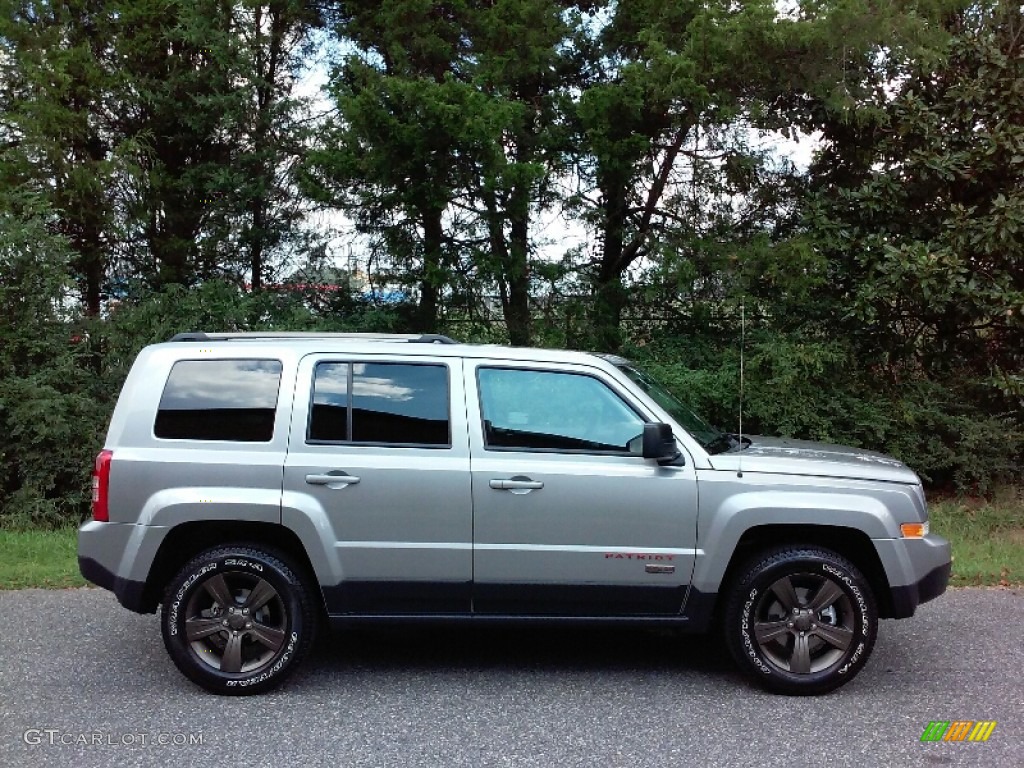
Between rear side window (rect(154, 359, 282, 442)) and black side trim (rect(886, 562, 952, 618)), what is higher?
rear side window (rect(154, 359, 282, 442))

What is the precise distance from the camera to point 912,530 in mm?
4730

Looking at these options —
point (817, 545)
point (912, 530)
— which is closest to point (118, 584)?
point (817, 545)

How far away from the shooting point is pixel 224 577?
474 cm

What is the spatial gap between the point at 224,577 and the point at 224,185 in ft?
25.9

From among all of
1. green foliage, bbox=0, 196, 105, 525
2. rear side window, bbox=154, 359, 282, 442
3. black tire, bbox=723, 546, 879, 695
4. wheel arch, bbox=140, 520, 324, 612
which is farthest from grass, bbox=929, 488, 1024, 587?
green foliage, bbox=0, 196, 105, 525

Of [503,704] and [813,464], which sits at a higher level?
[813,464]

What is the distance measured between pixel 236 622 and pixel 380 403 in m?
1.38

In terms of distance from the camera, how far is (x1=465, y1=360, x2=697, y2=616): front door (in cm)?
468

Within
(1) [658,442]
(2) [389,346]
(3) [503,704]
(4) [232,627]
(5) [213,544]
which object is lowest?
(3) [503,704]

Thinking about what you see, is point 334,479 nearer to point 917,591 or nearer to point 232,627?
point 232,627

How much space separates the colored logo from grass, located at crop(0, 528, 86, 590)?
595cm

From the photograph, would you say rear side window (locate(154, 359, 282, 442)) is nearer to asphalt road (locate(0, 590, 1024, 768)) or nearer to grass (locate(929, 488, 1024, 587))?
asphalt road (locate(0, 590, 1024, 768))

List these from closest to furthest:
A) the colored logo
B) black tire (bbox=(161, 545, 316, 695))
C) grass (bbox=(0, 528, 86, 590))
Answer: the colored logo, black tire (bbox=(161, 545, 316, 695)), grass (bbox=(0, 528, 86, 590))

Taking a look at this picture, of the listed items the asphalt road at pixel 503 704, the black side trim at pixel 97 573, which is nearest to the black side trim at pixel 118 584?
the black side trim at pixel 97 573
